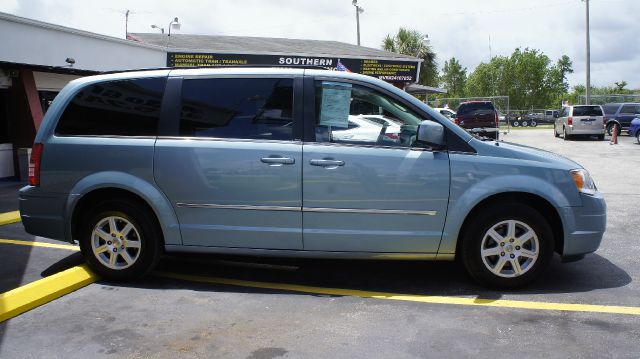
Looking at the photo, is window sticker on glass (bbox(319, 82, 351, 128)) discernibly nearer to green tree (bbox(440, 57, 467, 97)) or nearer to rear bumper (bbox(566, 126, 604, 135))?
rear bumper (bbox(566, 126, 604, 135))

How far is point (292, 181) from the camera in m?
4.46

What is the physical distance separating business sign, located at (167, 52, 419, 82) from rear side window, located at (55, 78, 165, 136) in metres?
13.4

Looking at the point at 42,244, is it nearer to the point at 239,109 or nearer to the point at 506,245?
the point at 239,109

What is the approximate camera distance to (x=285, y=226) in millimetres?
4539

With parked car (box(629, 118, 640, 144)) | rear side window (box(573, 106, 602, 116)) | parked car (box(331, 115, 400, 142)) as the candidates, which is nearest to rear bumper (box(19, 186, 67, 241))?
parked car (box(331, 115, 400, 142))

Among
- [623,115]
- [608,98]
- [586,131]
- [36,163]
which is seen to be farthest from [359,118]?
[608,98]

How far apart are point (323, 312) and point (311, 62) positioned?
19.8 meters

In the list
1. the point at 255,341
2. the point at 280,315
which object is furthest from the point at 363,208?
the point at 255,341

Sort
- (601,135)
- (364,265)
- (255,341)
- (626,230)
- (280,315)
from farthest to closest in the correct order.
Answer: (601,135) → (626,230) → (364,265) → (280,315) → (255,341)

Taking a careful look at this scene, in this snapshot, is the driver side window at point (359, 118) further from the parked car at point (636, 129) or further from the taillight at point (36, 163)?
the parked car at point (636, 129)

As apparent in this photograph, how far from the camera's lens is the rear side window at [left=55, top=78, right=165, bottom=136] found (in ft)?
15.7

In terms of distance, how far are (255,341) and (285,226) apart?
1.17 metres

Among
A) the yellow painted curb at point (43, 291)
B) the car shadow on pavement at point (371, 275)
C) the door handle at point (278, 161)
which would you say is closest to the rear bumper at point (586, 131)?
the car shadow on pavement at point (371, 275)

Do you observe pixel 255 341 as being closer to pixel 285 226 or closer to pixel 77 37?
pixel 285 226
